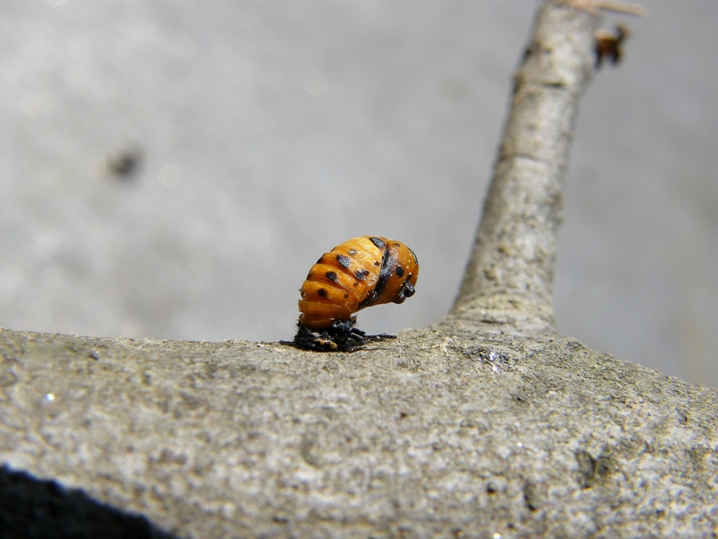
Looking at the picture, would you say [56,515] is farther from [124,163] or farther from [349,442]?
[124,163]

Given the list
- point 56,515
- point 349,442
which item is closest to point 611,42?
point 349,442

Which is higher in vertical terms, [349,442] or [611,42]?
[611,42]

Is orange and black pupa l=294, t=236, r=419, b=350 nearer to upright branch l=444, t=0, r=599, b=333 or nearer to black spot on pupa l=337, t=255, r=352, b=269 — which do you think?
black spot on pupa l=337, t=255, r=352, b=269

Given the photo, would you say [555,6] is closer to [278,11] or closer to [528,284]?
[528,284]

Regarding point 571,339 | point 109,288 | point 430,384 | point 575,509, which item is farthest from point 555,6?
point 109,288

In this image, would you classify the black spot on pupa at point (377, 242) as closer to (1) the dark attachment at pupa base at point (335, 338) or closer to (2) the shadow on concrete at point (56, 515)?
(1) the dark attachment at pupa base at point (335, 338)

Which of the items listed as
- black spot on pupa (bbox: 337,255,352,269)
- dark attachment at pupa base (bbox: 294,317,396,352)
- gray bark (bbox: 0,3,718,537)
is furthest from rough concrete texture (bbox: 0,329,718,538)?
black spot on pupa (bbox: 337,255,352,269)

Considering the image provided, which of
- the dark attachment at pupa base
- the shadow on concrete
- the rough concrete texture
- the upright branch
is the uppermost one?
the upright branch
